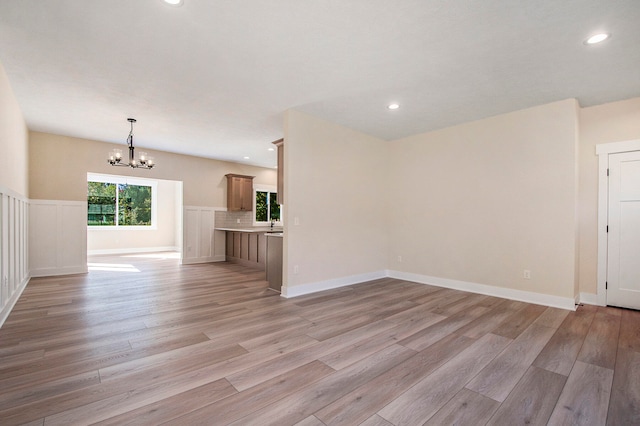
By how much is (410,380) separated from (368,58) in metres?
2.91

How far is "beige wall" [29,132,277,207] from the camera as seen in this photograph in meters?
5.66

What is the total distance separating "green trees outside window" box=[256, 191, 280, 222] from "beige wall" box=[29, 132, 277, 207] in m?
1.70

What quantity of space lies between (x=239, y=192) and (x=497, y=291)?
6.59 meters

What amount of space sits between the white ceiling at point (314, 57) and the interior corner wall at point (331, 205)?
494 mm

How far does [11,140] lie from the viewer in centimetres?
379

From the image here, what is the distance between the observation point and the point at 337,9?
2.26m

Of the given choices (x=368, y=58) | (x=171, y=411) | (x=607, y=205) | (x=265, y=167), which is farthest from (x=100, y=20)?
(x=265, y=167)

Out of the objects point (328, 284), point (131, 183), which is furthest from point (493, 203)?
point (131, 183)

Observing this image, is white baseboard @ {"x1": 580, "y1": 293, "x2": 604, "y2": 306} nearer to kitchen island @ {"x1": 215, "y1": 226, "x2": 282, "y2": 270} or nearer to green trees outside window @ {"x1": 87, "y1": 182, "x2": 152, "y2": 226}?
kitchen island @ {"x1": 215, "y1": 226, "x2": 282, "y2": 270}

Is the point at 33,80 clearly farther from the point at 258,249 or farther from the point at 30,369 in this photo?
the point at 258,249

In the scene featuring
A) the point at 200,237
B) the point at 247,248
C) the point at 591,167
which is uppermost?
the point at 591,167

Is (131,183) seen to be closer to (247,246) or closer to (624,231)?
(247,246)

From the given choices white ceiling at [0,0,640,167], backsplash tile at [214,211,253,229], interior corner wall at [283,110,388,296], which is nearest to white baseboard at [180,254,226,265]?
backsplash tile at [214,211,253,229]

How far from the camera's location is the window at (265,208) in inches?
358
